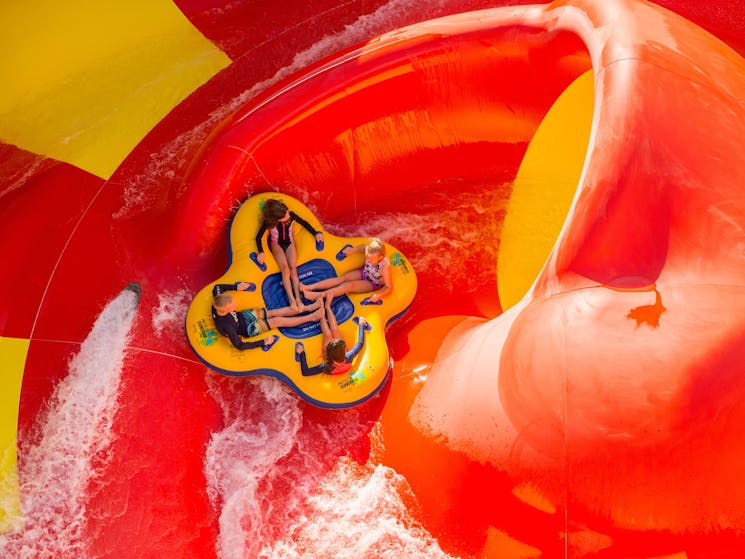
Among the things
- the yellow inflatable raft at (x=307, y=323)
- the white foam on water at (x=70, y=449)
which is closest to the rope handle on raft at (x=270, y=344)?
the yellow inflatable raft at (x=307, y=323)

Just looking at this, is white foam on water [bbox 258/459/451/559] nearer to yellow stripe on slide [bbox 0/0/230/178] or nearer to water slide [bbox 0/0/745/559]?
water slide [bbox 0/0/745/559]

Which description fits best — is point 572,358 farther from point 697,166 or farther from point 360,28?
point 360,28

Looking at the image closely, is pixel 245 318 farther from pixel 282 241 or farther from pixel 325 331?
pixel 282 241

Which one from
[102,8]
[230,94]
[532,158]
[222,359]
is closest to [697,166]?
[532,158]

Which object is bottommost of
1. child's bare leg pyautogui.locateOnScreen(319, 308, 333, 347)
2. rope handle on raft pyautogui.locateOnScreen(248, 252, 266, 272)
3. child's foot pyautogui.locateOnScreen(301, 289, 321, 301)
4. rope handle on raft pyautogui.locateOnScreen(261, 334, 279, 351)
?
rope handle on raft pyautogui.locateOnScreen(261, 334, 279, 351)

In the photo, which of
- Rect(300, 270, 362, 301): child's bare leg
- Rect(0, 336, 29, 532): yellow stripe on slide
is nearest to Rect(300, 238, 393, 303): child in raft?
Rect(300, 270, 362, 301): child's bare leg

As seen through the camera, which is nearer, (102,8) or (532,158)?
(532,158)
